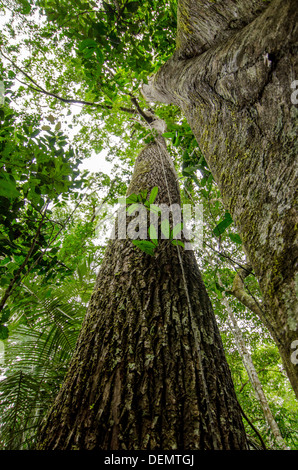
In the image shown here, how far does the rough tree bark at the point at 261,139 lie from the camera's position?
0.54 metres

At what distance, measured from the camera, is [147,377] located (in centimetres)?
91

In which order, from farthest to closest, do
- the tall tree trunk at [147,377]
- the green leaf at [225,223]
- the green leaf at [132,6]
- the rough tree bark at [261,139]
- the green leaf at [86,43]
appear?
the green leaf at [132,6], the green leaf at [86,43], the green leaf at [225,223], the tall tree trunk at [147,377], the rough tree bark at [261,139]

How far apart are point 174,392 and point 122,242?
1087mm

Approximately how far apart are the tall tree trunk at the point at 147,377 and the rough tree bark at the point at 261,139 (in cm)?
37

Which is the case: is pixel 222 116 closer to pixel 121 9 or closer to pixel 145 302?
pixel 145 302

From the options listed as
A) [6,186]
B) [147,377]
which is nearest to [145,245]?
[147,377]

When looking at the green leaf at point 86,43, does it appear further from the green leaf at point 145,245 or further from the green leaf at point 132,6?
the green leaf at point 145,245

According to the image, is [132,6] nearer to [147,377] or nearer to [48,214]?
[48,214]

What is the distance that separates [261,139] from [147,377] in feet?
3.28

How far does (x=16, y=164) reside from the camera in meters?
1.21

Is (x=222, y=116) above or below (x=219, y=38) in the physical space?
below

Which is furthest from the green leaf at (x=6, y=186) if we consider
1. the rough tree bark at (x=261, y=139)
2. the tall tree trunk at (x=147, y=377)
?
the rough tree bark at (x=261, y=139)

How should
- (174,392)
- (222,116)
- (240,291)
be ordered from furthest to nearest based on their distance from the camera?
(240,291), (222,116), (174,392)
